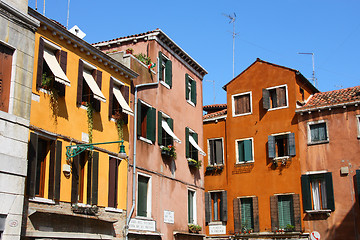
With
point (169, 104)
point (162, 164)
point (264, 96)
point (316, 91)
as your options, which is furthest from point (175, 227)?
point (316, 91)

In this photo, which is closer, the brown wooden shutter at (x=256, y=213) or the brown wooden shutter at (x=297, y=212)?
the brown wooden shutter at (x=297, y=212)

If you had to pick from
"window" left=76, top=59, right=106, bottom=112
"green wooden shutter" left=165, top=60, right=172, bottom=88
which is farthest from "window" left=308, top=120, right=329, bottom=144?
"window" left=76, top=59, right=106, bottom=112

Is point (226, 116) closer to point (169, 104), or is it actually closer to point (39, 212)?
point (169, 104)

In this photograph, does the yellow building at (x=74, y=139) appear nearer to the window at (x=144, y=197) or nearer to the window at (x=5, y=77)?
the window at (x=144, y=197)

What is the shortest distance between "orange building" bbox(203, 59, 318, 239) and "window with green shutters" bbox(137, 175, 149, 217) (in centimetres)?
895

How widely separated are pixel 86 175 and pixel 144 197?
12.3ft

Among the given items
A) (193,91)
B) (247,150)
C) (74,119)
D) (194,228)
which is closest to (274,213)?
(247,150)

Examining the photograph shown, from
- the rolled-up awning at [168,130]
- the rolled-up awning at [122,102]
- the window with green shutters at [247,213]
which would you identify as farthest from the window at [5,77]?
the window with green shutters at [247,213]

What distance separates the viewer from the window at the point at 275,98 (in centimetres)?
2720

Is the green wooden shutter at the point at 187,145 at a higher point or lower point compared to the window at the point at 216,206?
higher

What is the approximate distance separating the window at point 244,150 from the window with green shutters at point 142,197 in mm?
9615

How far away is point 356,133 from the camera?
24.5m

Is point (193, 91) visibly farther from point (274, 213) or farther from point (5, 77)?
point (5, 77)

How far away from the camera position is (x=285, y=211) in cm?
2580
